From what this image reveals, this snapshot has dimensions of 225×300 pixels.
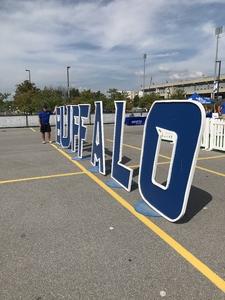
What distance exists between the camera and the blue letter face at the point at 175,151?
393 centimetres

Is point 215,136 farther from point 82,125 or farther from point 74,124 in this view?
point 74,124

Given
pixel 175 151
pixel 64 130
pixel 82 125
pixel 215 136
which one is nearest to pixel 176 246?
pixel 175 151

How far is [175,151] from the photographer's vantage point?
423 centimetres

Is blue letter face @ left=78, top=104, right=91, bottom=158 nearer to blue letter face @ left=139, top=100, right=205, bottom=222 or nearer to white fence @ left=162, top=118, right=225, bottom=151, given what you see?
blue letter face @ left=139, top=100, right=205, bottom=222

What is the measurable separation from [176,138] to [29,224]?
2.39 metres

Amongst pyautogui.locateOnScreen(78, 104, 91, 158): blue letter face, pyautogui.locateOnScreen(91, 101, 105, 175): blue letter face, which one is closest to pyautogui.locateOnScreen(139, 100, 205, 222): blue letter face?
pyautogui.locateOnScreen(91, 101, 105, 175): blue letter face

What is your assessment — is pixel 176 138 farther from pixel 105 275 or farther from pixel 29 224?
pixel 29 224

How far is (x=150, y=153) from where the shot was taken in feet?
16.5

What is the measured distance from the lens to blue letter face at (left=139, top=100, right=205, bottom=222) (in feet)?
12.9

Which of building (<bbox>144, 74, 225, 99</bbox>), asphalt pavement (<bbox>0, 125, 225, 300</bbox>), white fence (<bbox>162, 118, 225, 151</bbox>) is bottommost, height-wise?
asphalt pavement (<bbox>0, 125, 225, 300</bbox>)

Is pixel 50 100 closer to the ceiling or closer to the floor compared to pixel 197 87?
closer to the floor

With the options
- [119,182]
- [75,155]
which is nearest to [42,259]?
[119,182]

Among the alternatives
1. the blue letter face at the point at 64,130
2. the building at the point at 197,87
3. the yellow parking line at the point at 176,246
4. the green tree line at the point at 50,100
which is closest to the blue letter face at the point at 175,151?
the yellow parking line at the point at 176,246

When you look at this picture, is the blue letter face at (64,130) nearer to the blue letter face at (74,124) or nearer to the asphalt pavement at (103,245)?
the blue letter face at (74,124)
